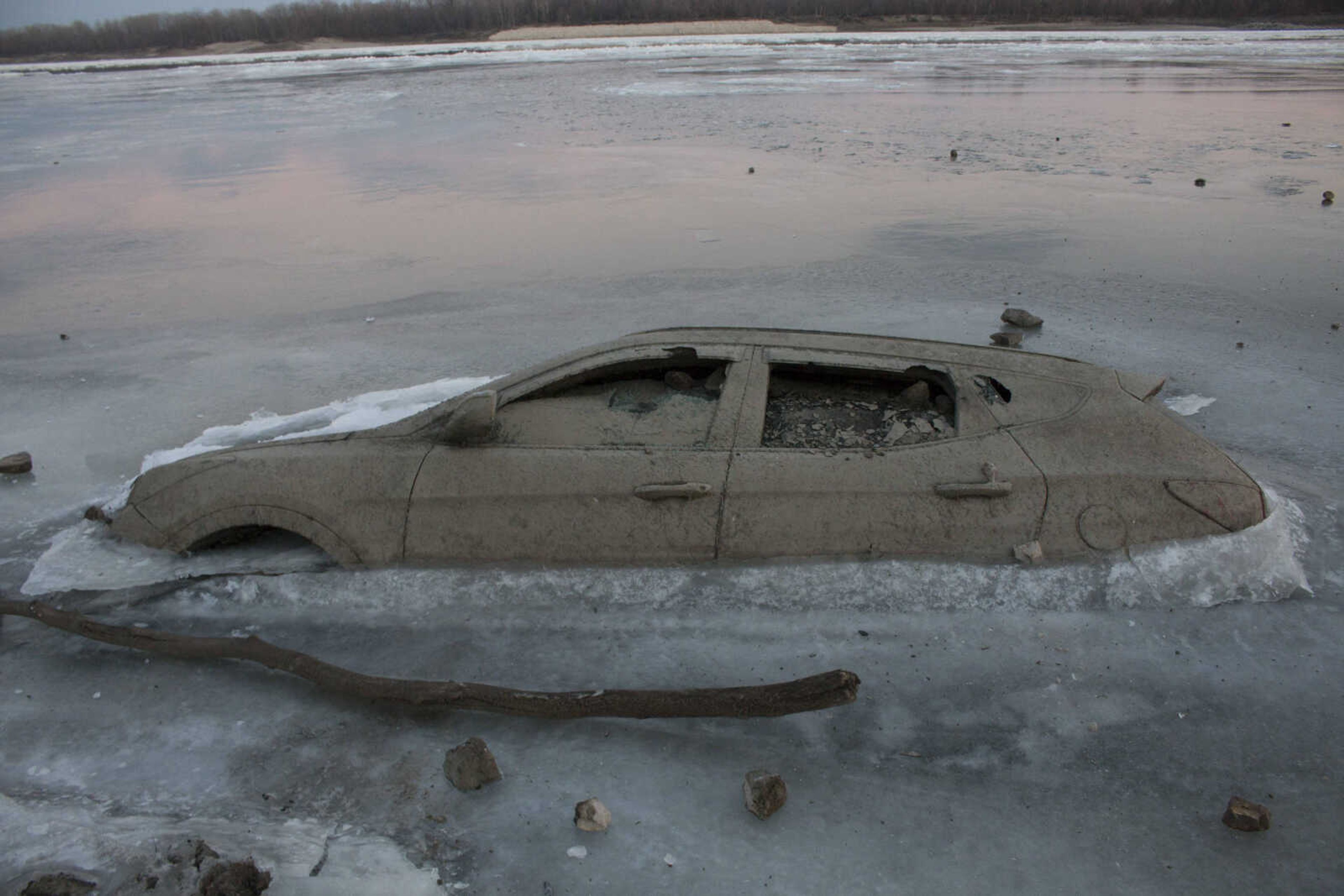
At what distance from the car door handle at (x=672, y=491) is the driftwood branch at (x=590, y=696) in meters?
0.84

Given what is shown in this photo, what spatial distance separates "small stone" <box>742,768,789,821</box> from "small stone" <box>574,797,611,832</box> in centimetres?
45

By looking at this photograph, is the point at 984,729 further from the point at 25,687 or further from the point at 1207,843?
the point at 25,687

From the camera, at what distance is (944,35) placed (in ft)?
150

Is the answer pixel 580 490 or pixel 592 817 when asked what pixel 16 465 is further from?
pixel 592 817

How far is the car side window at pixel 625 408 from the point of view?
13.0ft

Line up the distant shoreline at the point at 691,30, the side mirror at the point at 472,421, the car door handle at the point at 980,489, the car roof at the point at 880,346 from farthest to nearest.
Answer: the distant shoreline at the point at 691,30 → the car roof at the point at 880,346 → the side mirror at the point at 472,421 → the car door handle at the point at 980,489

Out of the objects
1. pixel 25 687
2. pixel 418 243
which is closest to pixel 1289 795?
pixel 25 687

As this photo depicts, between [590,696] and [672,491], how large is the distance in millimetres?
934

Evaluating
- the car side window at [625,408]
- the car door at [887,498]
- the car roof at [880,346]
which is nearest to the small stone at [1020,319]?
the car roof at [880,346]

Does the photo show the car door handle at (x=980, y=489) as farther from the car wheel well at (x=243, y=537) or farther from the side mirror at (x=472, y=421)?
the car wheel well at (x=243, y=537)

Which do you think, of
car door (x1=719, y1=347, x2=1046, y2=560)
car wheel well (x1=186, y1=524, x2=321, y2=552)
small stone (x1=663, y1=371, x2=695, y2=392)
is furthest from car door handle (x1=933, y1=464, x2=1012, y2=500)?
car wheel well (x1=186, y1=524, x2=321, y2=552)

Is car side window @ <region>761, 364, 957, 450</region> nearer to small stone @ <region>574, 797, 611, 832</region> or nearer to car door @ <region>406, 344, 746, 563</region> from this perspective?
car door @ <region>406, 344, 746, 563</region>

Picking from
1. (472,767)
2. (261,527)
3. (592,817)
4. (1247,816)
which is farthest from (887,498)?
(261,527)

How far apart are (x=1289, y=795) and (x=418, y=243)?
31.6 feet
